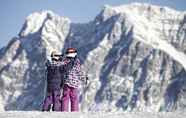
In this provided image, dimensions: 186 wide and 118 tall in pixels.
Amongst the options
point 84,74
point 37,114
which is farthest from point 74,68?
point 37,114

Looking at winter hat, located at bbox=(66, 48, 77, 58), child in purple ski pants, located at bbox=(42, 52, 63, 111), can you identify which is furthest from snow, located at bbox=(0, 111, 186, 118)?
winter hat, located at bbox=(66, 48, 77, 58)

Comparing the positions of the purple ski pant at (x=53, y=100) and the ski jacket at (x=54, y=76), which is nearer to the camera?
the purple ski pant at (x=53, y=100)

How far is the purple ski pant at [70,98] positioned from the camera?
55.5 feet

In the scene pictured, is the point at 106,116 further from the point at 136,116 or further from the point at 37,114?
the point at 37,114

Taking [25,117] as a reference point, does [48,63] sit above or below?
above

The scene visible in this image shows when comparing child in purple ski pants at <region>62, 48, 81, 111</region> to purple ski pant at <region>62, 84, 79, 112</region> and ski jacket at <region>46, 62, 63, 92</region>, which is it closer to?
purple ski pant at <region>62, 84, 79, 112</region>

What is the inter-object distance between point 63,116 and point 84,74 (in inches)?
209

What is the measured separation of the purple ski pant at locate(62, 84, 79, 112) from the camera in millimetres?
16906

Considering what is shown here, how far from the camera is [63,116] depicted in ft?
40.6

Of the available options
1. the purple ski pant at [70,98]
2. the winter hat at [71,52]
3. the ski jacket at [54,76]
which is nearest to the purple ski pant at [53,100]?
the ski jacket at [54,76]

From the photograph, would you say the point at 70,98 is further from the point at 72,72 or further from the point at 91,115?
the point at 91,115

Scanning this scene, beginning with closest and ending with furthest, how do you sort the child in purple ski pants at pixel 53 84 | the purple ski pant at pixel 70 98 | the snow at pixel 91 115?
1. the snow at pixel 91 115
2. the purple ski pant at pixel 70 98
3. the child in purple ski pants at pixel 53 84

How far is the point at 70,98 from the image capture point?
1709 centimetres

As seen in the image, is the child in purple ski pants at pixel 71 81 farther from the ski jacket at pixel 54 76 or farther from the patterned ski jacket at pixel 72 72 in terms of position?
the ski jacket at pixel 54 76
